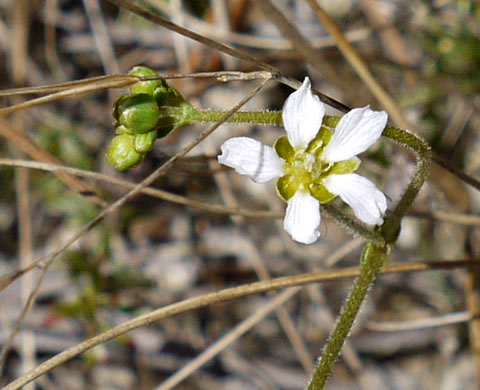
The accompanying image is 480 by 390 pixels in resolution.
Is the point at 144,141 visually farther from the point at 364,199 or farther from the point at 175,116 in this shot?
the point at 364,199

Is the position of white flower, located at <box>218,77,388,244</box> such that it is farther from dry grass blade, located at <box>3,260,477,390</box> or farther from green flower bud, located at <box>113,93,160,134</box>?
dry grass blade, located at <box>3,260,477,390</box>

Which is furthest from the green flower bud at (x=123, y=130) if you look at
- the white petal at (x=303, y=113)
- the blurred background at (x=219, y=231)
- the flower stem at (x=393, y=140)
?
the blurred background at (x=219, y=231)

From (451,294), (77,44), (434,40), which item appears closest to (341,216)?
(451,294)

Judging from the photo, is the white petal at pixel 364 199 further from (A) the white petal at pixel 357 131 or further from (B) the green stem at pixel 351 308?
(B) the green stem at pixel 351 308

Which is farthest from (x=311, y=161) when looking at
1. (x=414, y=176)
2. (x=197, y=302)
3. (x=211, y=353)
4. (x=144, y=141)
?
(x=211, y=353)

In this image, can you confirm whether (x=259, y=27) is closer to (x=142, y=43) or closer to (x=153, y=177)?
(x=142, y=43)

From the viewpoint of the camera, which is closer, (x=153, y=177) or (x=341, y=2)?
(x=153, y=177)

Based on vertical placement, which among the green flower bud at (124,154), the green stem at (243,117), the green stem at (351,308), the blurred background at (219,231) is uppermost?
the blurred background at (219,231)
